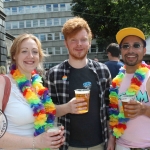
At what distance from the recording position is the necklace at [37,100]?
252cm

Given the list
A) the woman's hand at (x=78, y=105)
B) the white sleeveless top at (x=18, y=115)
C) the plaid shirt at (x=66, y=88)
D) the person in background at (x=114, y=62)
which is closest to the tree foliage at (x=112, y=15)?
the person in background at (x=114, y=62)

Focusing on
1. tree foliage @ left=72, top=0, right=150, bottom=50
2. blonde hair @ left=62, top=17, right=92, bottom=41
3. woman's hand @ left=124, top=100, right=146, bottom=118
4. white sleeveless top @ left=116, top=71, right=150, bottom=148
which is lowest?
white sleeveless top @ left=116, top=71, right=150, bottom=148

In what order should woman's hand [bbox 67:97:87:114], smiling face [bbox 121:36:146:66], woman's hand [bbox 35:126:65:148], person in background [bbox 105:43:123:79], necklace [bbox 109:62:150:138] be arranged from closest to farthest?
woman's hand [bbox 35:126:65:148], woman's hand [bbox 67:97:87:114], necklace [bbox 109:62:150:138], smiling face [bbox 121:36:146:66], person in background [bbox 105:43:123:79]

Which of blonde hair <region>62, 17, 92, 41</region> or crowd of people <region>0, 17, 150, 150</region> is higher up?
blonde hair <region>62, 17, 92, 41</region>

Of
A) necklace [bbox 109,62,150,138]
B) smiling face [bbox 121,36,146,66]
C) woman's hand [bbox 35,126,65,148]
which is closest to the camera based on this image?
woman's hand [bbox 35,126,65,148]

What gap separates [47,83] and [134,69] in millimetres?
1076

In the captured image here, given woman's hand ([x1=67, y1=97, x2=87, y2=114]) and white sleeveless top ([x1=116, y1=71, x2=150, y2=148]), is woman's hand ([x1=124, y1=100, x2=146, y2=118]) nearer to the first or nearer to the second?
white sleeveless top ([x1=116, y1=71, x2=150, y2=148])

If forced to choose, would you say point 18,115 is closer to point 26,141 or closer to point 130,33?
point 26,141

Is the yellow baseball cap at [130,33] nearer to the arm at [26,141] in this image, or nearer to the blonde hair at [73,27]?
the blonde hair at [73,27]

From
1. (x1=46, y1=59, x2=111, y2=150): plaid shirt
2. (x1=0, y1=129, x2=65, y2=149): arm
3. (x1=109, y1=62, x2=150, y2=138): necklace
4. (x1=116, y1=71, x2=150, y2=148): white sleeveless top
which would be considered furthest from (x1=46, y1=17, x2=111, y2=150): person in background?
(x1=0, y1=129, x2=65, y2=149): arm

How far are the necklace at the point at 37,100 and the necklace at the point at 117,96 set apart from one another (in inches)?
29.3

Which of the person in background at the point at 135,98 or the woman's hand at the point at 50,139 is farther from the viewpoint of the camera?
the person in background at the point at 135,98

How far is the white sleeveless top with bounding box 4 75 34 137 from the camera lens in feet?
7.68

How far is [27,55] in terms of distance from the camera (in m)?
2.62
